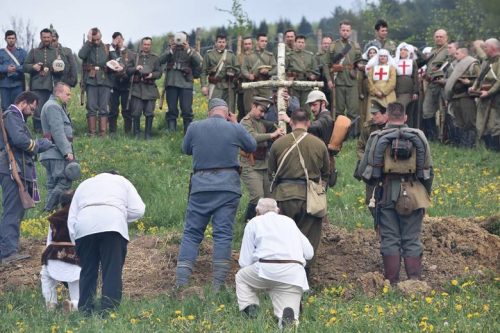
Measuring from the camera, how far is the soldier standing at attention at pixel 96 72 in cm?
2353

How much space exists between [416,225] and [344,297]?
125 centimetres

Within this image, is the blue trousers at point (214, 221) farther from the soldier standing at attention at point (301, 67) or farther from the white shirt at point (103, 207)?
the soldier standing at attention at point (301, 67)

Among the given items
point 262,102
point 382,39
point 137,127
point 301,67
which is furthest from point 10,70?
point 262,102

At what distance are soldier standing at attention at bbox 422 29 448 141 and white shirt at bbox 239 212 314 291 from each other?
37.6 ft

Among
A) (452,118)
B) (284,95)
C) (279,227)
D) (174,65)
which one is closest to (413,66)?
(452,118)

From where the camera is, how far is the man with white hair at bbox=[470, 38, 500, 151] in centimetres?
2157

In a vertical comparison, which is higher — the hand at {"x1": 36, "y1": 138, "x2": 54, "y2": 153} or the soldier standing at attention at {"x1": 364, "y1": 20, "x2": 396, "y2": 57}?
the soldier standing at attention at {"x1": 364, "y1": 20, "x2": 396, "y2": 57}

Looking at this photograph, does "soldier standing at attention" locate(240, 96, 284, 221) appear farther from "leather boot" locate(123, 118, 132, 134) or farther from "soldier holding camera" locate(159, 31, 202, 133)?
"leather boot" locate(123, 118, 132, 134)

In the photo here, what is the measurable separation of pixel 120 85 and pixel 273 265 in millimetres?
12594

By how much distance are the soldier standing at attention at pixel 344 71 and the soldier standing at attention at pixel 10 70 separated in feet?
18.8

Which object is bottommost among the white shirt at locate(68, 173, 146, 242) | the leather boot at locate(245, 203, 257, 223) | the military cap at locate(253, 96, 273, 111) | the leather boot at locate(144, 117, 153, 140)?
the leather boot at locate(245, 203, 257, 223)

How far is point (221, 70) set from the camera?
23.5 metres

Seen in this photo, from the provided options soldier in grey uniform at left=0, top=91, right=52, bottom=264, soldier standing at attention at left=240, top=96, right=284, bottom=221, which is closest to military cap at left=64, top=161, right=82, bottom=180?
soldier in grey uniform at left=0, top=91, right=52, bottom=264

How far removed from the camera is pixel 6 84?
23969 mm
